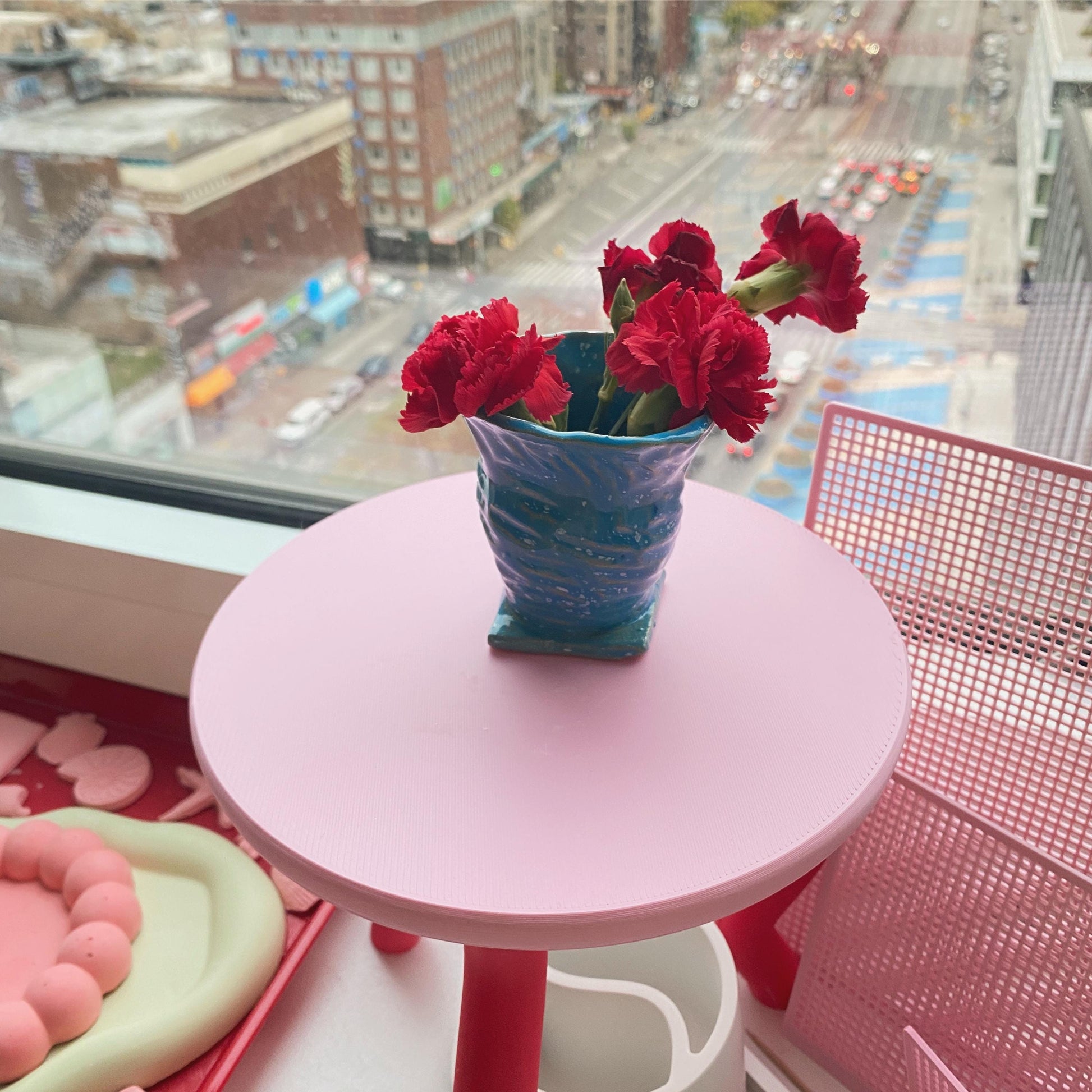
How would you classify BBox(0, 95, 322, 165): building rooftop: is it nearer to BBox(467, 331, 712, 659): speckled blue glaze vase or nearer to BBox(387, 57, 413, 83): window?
BBox(387, 57, 413, 83): window

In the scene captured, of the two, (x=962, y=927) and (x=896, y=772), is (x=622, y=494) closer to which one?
(x=896, y=772)

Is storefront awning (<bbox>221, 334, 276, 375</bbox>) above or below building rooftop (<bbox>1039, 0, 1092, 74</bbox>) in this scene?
below

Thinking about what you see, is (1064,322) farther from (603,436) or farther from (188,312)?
(188,312)

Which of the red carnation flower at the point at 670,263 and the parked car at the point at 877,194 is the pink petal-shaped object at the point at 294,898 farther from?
the parked car at the point at 877,194

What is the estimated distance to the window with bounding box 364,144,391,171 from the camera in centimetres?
161

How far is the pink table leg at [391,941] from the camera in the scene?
4.49ft

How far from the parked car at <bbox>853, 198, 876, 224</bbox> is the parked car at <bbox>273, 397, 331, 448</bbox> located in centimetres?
97

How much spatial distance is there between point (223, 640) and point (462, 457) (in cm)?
91

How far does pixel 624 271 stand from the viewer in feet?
2.91

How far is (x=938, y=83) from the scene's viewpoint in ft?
4.43

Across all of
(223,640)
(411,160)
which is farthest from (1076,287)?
(223,640)

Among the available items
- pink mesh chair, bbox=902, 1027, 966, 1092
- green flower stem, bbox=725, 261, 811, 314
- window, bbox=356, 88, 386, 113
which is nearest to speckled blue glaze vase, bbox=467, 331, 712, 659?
green flower stem, bbox=725, 261, 811, 314

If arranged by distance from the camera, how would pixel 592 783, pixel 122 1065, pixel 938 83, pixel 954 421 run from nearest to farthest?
pixel 592 783 < pixel 122 1065 < pixel 938 83 < pixel 954 421

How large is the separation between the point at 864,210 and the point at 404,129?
711 mm
